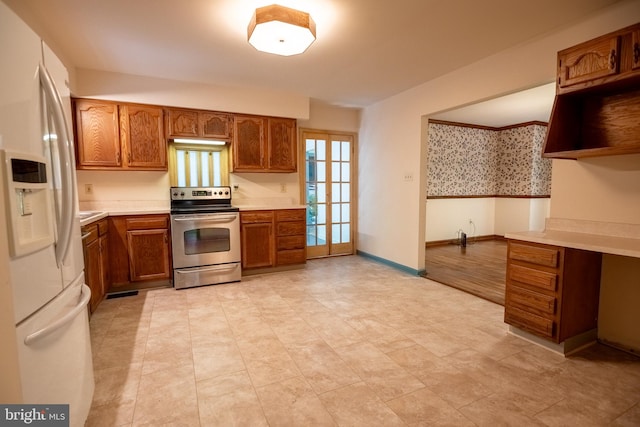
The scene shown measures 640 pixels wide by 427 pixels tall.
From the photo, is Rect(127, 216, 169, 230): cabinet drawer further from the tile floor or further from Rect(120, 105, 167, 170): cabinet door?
the tile floor

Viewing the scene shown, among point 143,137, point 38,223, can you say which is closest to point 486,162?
point 143,137

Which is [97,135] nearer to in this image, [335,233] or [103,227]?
[103,227]

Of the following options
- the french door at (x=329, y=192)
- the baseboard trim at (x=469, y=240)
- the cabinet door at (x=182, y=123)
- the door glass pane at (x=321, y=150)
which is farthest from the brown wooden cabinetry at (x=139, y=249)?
the baseboard trim at (x=469, y=240)

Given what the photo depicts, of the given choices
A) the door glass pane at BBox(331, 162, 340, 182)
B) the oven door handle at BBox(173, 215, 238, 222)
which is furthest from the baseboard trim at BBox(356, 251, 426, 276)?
the oven door handle at BBox(173, 215, 238, 222)

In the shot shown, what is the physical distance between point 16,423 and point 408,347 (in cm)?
209

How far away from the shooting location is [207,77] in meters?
3.65

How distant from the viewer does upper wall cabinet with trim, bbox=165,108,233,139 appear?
3.72 metres

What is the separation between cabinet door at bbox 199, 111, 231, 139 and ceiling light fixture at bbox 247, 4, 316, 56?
1.78 metres

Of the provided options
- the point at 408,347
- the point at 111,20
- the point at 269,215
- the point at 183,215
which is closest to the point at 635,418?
the point at 408,347

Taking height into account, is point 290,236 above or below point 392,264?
above

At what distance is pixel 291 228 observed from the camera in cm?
427

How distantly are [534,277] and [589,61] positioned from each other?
151 cm

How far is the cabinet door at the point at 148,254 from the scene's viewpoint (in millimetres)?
3436

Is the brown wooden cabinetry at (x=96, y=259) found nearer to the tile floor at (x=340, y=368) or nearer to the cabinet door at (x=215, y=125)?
the tile floor at (x=340, y=368)
